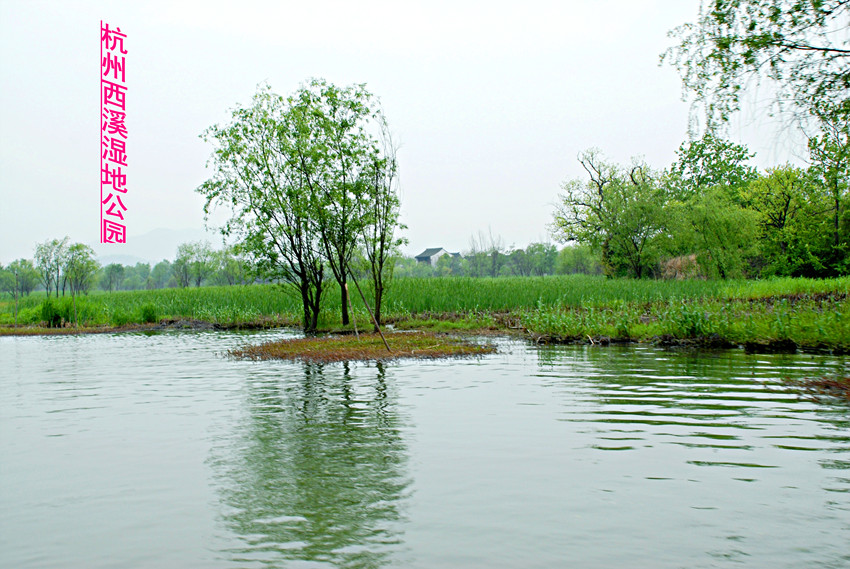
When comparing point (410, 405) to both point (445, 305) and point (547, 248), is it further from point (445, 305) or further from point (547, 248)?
point (547, 248)

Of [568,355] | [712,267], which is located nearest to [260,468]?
[568,355]

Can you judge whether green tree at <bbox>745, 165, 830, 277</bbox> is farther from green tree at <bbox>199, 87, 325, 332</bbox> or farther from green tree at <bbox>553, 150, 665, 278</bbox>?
green tree at <bbox>199, 87, 325, 332</bbox>

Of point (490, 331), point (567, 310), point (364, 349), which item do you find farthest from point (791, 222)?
point (364, 349)

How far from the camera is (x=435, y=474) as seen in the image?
17.6ft

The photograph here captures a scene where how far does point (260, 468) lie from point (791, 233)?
42404mm

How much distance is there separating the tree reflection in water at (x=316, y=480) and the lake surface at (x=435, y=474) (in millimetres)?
23

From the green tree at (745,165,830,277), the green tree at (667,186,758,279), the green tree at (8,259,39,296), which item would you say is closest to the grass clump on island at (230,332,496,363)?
the green tree at (667,186,758,279)

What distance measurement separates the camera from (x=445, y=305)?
24.6 m

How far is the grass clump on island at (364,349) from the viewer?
1352 cm

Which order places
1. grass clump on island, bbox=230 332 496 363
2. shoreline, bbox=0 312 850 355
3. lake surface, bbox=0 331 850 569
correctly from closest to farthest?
lake surface, bbox=0 331 850 569, shoreline, bbox=0 312 850 355, grass clump on island, bbox=230 332 496 363

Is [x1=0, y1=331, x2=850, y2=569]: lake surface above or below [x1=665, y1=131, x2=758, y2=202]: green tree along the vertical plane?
below

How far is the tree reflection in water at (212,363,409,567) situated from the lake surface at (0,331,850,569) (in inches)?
0.9

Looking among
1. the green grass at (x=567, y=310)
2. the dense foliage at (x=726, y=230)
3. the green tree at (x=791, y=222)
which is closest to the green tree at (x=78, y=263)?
the green grass at (x=567, y=310)

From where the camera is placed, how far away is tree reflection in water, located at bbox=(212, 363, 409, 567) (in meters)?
3.97
